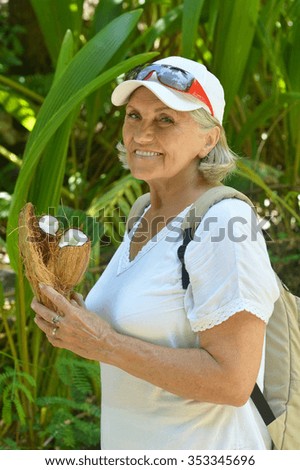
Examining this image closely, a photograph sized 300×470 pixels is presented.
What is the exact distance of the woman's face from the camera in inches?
60.2

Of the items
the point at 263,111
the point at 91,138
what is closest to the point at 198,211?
the point at 263,111

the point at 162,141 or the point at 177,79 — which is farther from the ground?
the point at 177,79

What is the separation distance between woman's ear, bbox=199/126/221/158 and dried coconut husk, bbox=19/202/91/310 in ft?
1.03

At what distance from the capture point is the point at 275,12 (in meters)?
3.14

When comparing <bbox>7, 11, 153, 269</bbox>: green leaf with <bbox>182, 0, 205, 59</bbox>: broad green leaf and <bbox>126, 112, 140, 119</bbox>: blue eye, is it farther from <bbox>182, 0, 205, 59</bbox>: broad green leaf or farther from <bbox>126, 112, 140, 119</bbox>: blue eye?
<bbox>182, 0, 205, 59</bbox>: broad green leaf

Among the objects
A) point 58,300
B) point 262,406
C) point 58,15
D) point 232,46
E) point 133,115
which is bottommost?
point 262,406

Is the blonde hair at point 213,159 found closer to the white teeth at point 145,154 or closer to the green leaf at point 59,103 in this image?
the white teeth at point 145,154

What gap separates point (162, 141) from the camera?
5.03 feet

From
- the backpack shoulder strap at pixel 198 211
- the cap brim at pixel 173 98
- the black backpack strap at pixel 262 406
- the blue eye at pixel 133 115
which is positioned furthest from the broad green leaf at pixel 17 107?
the black backpack strap at pixel 262 406

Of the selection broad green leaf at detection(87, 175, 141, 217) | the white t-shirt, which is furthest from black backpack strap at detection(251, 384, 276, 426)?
broad green leaf at detection(87, 175, 141, 217)

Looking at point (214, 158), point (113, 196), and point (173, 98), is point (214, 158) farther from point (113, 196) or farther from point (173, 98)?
point (113, 196)

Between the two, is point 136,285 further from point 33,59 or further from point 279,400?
point 33,59

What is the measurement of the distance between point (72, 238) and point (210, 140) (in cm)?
36

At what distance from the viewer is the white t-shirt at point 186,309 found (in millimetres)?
1326
